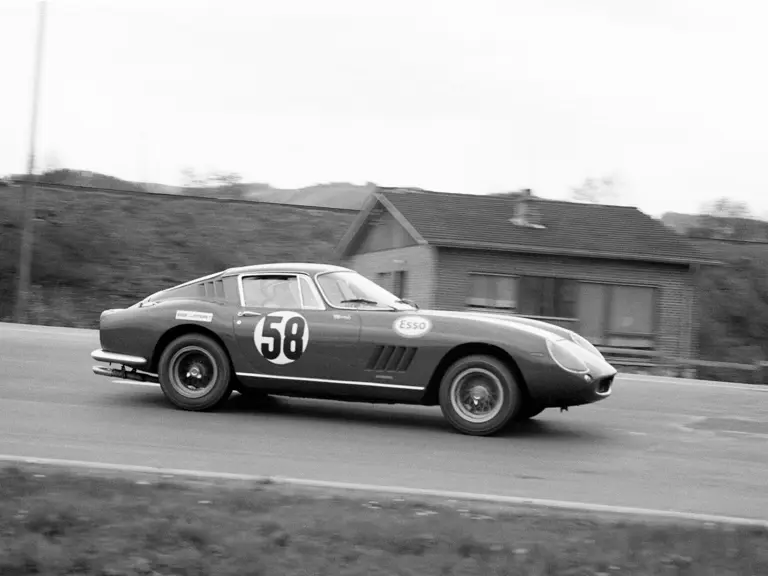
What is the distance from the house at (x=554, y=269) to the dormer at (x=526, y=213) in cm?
3

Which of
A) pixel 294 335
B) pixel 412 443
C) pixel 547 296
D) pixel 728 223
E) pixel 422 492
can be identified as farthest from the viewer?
pixel 728 223

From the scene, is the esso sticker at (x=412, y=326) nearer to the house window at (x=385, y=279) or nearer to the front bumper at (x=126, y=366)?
the front bumper at (x=126, y=366)

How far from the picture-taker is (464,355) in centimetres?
909

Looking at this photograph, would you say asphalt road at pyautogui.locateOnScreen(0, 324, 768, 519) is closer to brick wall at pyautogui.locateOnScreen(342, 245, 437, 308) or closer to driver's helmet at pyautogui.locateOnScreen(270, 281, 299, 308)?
driver's helmet at pyautogui.locateOnScreen(270, 281, 299, 308)

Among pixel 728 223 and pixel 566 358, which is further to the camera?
pixel 728 223

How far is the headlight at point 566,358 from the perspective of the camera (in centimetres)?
881

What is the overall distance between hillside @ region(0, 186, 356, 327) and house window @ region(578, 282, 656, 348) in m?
13.5

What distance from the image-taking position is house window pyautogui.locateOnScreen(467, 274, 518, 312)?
91.8 ft

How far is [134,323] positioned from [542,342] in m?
3.98

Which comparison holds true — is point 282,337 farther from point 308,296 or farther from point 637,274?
point 637,274

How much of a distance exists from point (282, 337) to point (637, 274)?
68.6ft

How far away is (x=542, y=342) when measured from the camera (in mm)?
8898

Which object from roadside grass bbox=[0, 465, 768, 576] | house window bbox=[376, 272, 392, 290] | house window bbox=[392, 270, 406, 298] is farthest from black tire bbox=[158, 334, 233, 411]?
house window bbox=[376, 272, 392, 290]

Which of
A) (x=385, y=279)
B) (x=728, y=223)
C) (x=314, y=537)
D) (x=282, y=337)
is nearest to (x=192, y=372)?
(x=282, y=337)
